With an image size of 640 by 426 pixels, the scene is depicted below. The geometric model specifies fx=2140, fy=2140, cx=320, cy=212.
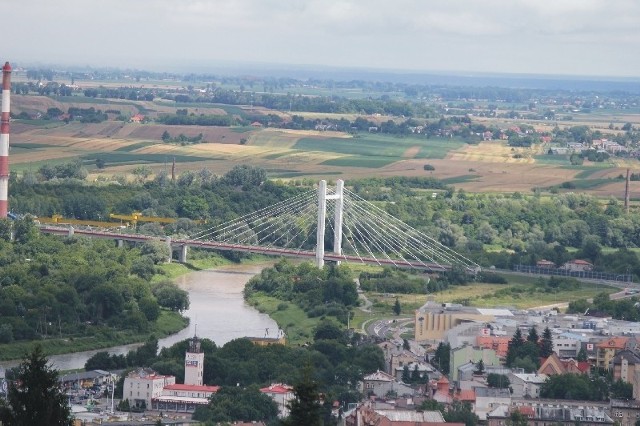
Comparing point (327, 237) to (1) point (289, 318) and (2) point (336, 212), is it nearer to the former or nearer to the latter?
(2) point (336, 212)

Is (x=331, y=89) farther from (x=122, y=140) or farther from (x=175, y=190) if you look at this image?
(x=175, y=190)

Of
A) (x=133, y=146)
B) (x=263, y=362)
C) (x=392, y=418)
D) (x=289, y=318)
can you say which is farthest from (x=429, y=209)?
(x=392, y=418)

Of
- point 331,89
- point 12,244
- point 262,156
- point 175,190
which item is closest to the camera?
point 12,244

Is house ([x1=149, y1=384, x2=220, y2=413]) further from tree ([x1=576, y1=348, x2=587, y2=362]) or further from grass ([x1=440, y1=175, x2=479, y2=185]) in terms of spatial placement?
grass ([x1=440, y1=175, x2=479, y2=185])

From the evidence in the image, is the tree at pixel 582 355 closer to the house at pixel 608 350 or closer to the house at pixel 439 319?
the house at pixel 608 350

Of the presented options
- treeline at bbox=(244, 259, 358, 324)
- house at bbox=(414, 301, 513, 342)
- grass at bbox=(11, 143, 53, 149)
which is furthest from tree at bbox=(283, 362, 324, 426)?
grass at bbox=(11, 143, 53, 149)

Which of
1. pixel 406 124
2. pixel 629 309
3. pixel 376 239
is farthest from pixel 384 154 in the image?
pixel 629 309
